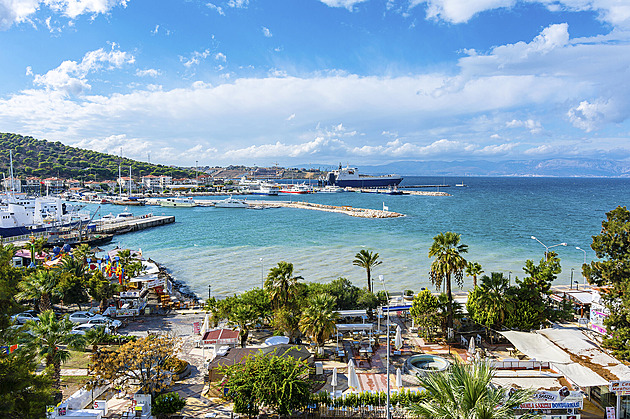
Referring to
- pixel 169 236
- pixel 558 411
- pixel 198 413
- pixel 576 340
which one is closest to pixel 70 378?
pixel 198 413

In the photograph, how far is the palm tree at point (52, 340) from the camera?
43.4ft

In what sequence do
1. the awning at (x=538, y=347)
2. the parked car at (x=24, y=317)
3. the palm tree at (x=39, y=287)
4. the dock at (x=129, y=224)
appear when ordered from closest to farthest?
the awning at (x=538, y=347)
the parked car at (x=24, y=317)
the palm tree at (x=39, y=287)
the dock at (x=129, y=224)

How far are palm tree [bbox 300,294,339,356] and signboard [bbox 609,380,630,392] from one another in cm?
1038

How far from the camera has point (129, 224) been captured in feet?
230

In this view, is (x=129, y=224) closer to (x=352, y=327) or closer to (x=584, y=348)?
(x=352, y=327)

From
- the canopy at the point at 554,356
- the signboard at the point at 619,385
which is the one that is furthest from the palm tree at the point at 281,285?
the signboard at the point at 619,385

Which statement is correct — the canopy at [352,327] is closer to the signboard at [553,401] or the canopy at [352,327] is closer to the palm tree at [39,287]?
the signboard at [553,401]

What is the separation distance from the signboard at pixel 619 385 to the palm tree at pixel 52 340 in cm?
1907

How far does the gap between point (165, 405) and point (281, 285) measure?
876 centimetres

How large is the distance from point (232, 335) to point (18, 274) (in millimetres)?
13516

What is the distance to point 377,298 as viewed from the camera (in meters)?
23.3

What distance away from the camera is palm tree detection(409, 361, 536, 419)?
8164 mm

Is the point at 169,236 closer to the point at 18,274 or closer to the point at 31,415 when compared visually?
the point at 18,274

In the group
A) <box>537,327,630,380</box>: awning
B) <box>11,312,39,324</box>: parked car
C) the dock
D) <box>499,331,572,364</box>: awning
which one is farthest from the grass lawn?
the dock
